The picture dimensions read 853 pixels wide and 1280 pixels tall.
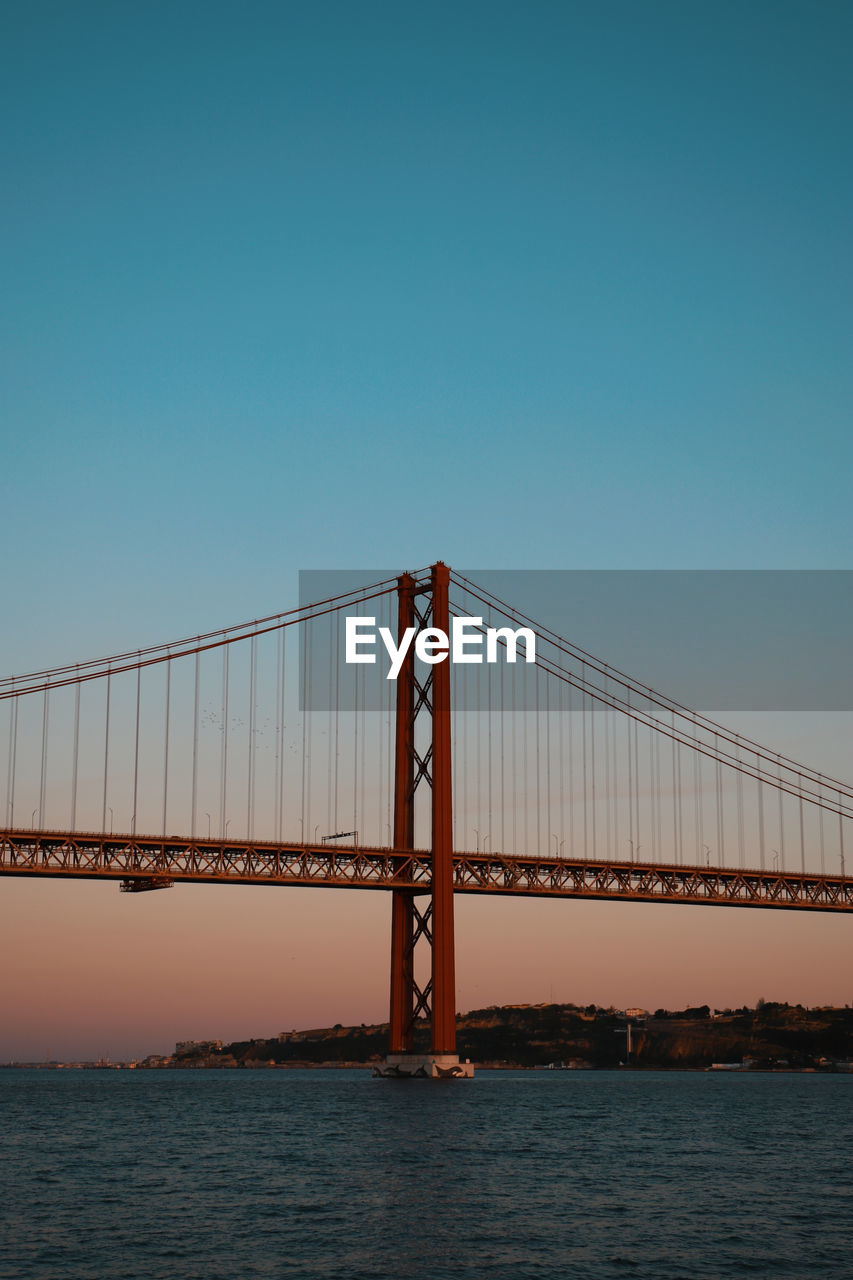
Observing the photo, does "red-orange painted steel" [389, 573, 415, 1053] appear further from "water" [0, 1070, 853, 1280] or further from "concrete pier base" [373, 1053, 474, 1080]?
"water" [0, 1070, 853, 1280]

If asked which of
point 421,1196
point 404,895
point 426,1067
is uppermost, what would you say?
point 404,895

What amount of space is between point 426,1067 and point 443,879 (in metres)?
8.99

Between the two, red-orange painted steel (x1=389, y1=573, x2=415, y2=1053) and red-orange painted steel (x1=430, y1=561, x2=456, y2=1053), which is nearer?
red-orange painted steel (x1=430, y1=561, x2=456, y2=1053)

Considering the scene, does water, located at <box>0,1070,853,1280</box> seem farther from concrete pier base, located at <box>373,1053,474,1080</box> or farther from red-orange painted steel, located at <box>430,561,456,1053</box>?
concrete pier base, located at <box>373,1053,474,1080</box>

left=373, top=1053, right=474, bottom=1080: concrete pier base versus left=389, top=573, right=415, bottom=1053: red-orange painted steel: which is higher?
left=389, top=573, right=415, bottom=1053: red-orange painted steel

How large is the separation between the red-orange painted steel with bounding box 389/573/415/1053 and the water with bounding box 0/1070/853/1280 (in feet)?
32.7

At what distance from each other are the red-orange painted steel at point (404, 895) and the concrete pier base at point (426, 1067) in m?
0.59

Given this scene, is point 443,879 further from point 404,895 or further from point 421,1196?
point 421,1196

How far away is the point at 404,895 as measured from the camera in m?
66.6

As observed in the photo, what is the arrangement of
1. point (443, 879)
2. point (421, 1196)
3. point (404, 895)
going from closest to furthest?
point (421, 1196) → point (443, 879) → point (404, 895)

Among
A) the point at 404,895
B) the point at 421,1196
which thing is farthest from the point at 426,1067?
the point at 421,1196

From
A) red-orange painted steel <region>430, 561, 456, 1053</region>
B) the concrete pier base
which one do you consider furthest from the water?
the concrete pier base

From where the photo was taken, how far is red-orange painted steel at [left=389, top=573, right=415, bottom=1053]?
65.9 m

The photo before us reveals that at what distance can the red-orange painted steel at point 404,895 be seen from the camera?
6594 centimetres
